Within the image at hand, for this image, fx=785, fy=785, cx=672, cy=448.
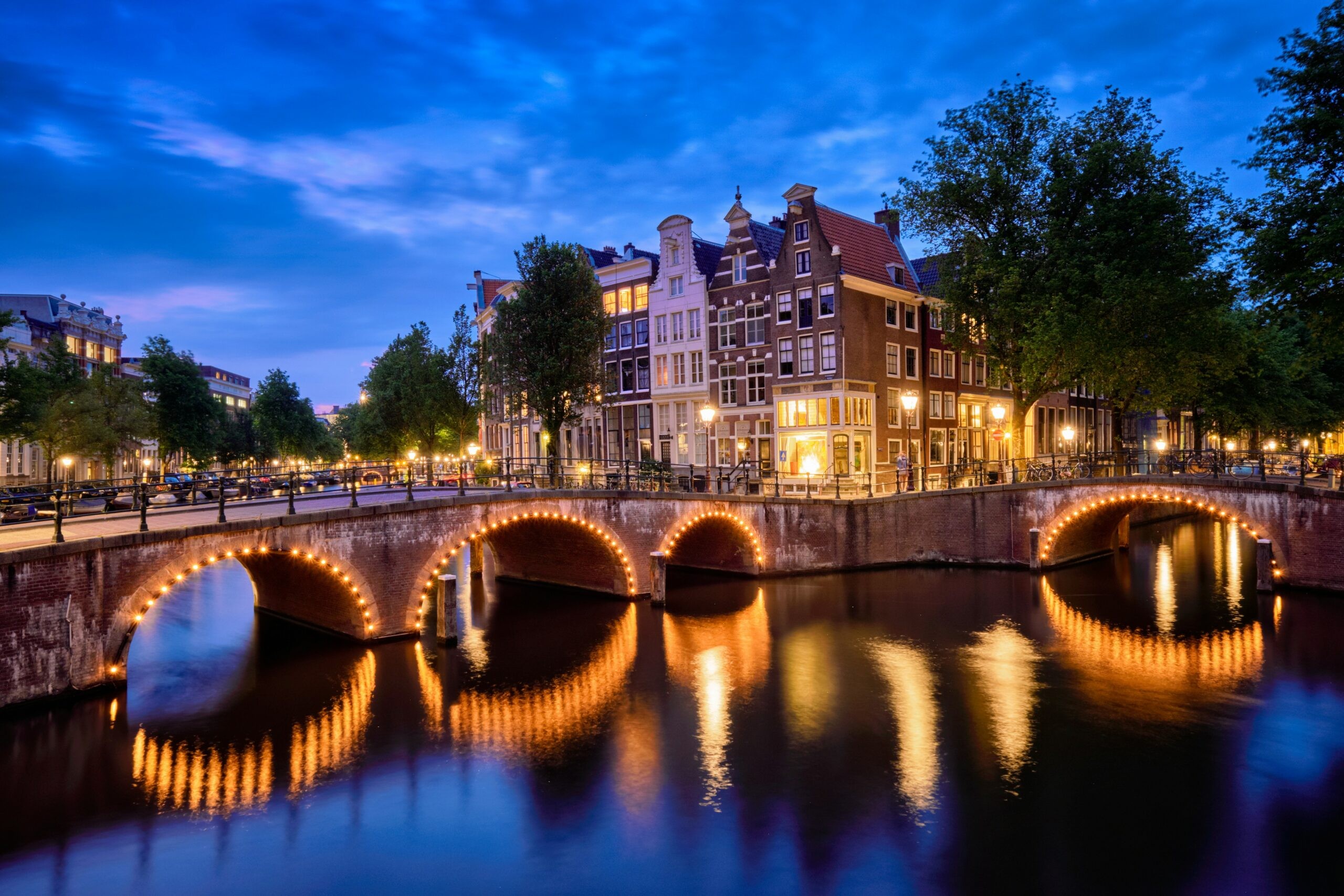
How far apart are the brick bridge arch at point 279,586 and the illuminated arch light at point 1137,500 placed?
2567 cm

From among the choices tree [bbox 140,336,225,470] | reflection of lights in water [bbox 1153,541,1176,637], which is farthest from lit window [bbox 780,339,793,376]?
tree [bbox 140,336,225,470]

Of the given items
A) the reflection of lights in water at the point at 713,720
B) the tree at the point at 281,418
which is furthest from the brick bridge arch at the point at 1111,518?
the tree at the point at 281,418

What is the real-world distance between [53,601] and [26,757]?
10.4 feet

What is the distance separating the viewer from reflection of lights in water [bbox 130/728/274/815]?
1319 cm

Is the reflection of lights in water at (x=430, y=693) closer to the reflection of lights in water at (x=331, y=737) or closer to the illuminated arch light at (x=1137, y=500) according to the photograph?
the reflection of lights in water at (x=331, y=737)

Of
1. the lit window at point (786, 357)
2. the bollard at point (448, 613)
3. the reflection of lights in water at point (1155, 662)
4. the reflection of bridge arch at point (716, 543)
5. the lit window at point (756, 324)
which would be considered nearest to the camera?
the reflection of lights in water at point (1155, 662)

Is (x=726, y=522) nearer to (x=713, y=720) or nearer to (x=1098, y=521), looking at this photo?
(x=713, y=720)

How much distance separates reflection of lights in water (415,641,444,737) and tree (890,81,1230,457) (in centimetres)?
2655

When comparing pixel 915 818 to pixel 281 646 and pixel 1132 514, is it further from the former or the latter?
pixel 1132 514

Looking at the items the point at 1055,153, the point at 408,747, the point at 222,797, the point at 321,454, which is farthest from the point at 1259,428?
the point at 321,454

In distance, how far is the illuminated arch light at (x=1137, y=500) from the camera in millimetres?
27062

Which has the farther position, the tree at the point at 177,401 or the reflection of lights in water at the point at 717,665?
the tree at the point at 177,401

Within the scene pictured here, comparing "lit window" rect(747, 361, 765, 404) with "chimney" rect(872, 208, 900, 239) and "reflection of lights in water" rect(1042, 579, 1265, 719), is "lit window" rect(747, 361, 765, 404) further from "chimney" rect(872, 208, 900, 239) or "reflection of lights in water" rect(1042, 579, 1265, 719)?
"reflection of lights in water" rect(1042, 579, 1265, 719)

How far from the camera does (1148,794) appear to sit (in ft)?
41.3
